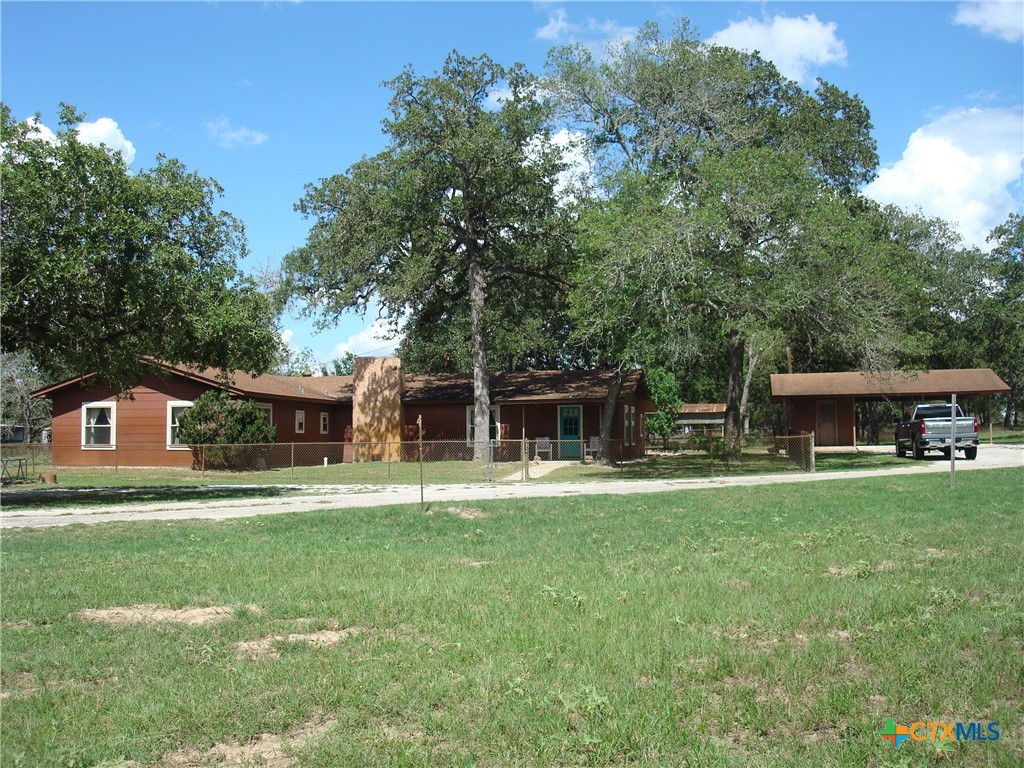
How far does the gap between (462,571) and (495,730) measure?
4575mm

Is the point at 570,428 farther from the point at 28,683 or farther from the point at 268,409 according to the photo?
the point at 28,683

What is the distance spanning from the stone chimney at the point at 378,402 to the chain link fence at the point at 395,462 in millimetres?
992

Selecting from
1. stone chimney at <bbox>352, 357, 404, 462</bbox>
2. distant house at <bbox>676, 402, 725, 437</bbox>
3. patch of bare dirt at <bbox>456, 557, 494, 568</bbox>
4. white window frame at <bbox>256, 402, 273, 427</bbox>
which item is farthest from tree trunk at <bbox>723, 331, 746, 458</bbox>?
distant house at <bbox>676, 402, 725, 437</bbox>

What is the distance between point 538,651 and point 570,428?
1256 inches

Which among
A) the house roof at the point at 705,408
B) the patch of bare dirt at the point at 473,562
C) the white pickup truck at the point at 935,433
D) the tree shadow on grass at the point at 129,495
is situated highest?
the house roof at the point at 705,408

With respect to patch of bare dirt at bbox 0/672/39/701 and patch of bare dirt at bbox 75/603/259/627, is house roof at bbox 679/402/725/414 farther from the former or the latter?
patch of bare dirt at bbox 0/672/39/701

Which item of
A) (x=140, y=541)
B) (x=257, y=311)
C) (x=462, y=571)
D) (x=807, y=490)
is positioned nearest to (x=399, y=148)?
(x=257, y=311)

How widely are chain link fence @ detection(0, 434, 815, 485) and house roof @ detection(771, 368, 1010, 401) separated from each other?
6.81m

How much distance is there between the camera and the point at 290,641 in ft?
21.0

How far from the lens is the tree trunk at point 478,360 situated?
35.3 meters

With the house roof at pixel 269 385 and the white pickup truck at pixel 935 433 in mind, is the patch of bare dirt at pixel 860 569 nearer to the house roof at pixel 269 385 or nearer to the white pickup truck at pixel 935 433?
the white pickup truck at pixel 935 433

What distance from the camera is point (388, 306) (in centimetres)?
3519

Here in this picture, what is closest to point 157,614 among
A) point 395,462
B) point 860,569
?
point 860,569

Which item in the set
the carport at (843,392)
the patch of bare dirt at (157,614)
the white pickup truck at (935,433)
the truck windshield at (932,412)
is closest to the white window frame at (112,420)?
the patch of bare dirt at (157,614)
